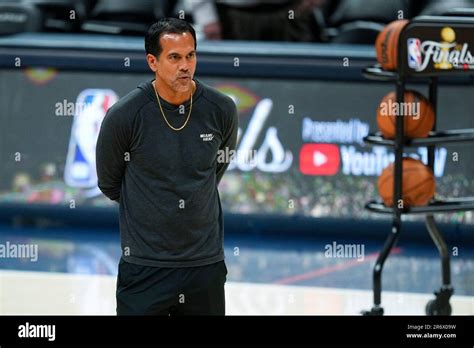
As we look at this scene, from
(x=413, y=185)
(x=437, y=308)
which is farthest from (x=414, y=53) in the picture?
(x=437, y=308)

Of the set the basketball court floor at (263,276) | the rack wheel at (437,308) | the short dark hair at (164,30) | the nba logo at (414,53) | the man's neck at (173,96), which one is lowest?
the rack wheel at (437,308)

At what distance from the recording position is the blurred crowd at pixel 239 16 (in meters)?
9.65

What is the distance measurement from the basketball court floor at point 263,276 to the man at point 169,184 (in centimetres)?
249

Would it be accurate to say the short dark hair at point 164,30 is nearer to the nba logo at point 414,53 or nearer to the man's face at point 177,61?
the man's face at point 177,61

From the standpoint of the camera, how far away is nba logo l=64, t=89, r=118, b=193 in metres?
9.16

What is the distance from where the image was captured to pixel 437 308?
6742mm

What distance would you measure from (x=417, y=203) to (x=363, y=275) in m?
1.51

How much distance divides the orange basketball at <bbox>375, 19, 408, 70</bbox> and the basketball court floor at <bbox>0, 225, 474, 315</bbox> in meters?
1.42

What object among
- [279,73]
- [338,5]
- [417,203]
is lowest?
[417,203]

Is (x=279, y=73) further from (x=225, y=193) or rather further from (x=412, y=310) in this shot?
(x=412, y=310)

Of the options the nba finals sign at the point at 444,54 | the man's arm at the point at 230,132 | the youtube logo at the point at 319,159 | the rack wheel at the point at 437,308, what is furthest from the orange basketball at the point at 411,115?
the youtube logo at the point at 319,159

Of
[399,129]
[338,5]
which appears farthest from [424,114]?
[338,5]

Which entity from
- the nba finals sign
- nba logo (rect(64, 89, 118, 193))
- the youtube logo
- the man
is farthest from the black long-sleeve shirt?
nba logo (rect(64, 89, 118, 193))

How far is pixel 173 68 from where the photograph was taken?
4.43 metres
